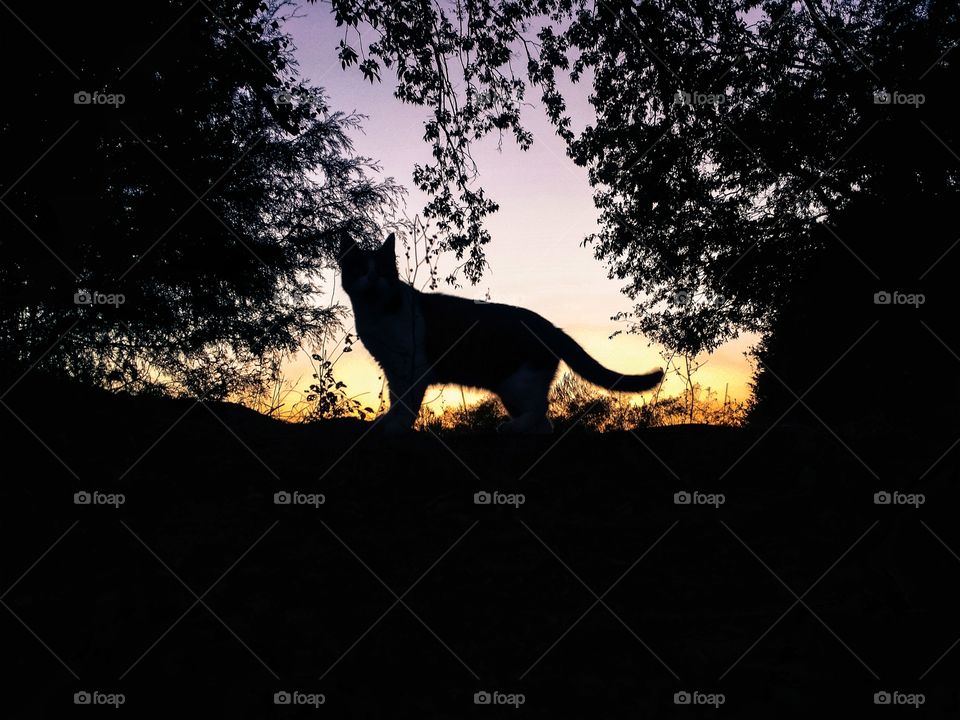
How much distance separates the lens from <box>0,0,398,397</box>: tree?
21.3 ft

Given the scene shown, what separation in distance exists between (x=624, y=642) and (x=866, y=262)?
9029mm

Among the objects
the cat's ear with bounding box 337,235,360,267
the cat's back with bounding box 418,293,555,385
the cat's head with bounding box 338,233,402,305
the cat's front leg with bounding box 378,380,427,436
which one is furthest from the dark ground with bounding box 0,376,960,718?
the cat's ear with bounding box 337,235,360,267

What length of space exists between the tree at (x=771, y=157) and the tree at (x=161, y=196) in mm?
2322

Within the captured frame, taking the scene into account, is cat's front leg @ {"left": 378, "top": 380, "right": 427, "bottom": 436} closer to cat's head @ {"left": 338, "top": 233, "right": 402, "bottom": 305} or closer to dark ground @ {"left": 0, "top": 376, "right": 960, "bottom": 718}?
cat's head @ {"left": 338, "top": 233, "right": 402, "bottom": 305}

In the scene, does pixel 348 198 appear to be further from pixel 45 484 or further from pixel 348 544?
pixel 348 544

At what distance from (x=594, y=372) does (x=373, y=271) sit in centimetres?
277

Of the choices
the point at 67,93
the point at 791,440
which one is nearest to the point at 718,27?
the point at 791,440

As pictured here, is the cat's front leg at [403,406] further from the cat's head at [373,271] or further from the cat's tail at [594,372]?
the cat's tail at [594,372]

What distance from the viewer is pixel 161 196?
791 cm

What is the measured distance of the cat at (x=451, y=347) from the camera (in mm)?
7316

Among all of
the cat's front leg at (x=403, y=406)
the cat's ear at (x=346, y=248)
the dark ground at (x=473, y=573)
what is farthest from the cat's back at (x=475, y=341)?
the dark ground at (x=473, y=573)

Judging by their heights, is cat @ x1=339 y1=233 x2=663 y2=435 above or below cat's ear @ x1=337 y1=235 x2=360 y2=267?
below

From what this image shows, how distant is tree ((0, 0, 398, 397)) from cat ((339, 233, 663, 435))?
1244 mm

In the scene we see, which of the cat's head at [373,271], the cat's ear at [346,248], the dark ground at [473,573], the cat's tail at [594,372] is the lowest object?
the dark ground at [473,573]
